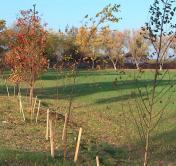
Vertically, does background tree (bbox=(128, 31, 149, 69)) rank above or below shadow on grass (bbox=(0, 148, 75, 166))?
above

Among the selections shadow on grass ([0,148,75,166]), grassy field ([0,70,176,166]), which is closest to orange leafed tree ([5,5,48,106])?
grassy field ([0,70,176,166])

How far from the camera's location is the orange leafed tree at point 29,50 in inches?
1038

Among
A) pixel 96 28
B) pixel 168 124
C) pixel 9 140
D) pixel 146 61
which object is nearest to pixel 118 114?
pixel 168 124

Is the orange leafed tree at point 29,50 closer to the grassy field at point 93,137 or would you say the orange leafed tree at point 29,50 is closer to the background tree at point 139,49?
the grassy field at point 93,137

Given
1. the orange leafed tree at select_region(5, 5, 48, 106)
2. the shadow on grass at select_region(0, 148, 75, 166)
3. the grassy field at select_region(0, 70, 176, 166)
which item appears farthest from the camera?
the orange leafed tree at select_region(5, 5, 48, 106)

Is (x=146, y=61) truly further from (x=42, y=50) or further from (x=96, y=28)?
(x=42, y=50)

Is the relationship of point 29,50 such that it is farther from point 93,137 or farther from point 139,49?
point 139,49

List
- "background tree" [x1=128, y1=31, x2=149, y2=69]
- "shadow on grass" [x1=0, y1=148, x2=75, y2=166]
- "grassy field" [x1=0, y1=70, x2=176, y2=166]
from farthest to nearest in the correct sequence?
"grassy field" [x1=0, y1=70, x2=176, y2=166] < "shadow on grass" [x1=0, y1=148, x2=75, y2=166] < "background tree" [x1=128, y1=31, x2=149, y2=69]

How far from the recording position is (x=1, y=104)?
92.2 feet

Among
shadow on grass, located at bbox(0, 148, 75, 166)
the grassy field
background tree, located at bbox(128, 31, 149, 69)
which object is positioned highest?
background tree, located at bbox(128, 31, 149, 69)

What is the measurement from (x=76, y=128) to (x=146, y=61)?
13933 mm

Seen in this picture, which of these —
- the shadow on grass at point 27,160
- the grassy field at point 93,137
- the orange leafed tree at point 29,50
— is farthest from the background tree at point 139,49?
the orange leafed tree at point 29,50

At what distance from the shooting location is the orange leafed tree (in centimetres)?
2638

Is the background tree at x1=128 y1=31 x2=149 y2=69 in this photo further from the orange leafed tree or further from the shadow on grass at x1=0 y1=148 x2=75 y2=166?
the orange leafed tree
